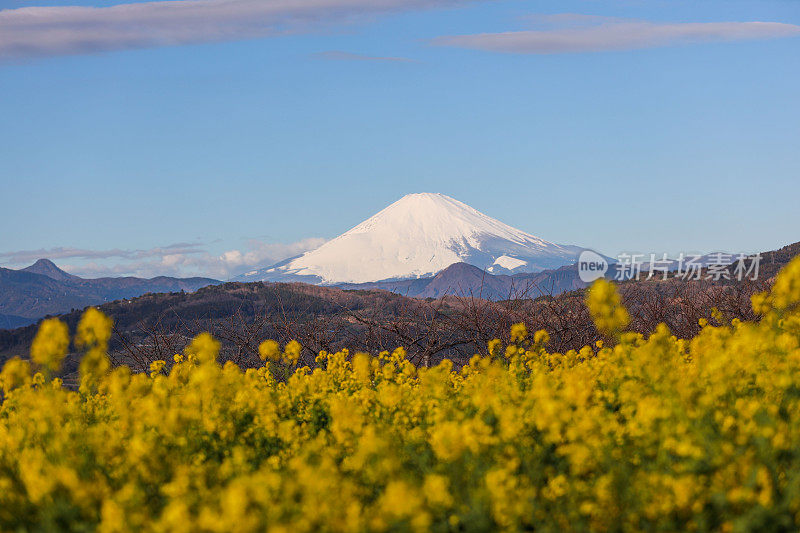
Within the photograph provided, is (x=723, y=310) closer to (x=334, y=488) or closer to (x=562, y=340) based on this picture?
(x=562, y=340)

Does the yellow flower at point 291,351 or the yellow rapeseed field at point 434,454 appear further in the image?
the yellow flower at point 291,351

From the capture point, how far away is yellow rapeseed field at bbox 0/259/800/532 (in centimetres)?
471

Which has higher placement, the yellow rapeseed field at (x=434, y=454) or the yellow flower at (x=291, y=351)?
the yellow flower at (x=291, y=351)

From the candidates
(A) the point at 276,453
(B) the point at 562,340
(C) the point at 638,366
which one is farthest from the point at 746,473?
(B) the point at 562,340

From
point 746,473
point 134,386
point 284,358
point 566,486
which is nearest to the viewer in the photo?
point 746,473

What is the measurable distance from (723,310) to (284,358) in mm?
13715

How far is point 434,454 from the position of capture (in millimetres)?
6609

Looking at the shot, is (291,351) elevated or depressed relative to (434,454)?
elevated

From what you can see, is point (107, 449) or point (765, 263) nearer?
point (107, 449)

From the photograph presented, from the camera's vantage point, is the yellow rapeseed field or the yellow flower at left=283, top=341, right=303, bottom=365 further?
the yellow flower at left=283, top=341, right=303, bottom=365

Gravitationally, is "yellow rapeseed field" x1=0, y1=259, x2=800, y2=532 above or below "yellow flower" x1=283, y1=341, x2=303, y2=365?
below

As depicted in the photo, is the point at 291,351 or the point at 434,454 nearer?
the point at 434,454

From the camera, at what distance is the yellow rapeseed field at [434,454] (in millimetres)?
4711

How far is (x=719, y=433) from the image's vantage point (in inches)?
234
